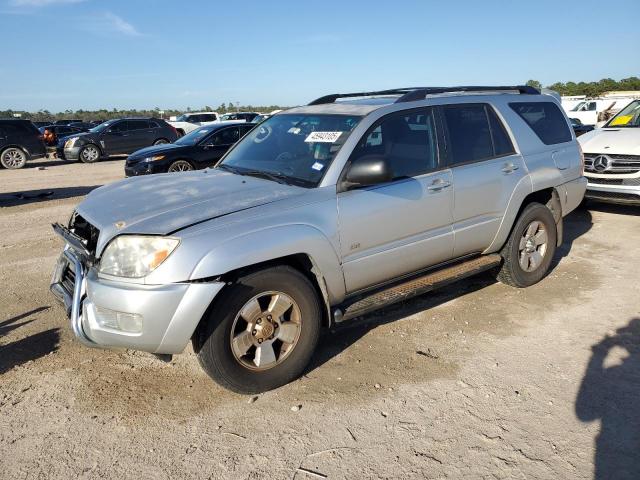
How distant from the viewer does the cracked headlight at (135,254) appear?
2955 mm

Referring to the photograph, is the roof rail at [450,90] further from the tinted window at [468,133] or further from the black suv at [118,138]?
the black suv at [118,138]

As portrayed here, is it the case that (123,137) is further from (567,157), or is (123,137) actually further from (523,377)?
(523,377)

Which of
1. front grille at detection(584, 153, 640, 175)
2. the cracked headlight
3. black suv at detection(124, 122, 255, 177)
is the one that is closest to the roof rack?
the cracked headlight

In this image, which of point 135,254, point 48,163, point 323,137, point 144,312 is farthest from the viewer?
point 48,163

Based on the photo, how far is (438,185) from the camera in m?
4.12

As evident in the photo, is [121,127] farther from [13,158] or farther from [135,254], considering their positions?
[135,254]

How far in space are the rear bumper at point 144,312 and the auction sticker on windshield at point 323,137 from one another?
4.84 feet

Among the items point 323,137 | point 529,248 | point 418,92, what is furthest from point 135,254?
point 529,248

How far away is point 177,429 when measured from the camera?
3.03 m

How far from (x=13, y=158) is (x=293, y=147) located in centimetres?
1717

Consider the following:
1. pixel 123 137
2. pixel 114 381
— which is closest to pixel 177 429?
pixel 114 381

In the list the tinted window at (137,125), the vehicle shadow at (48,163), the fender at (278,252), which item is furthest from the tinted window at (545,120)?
the vehicle shadow at (48,163)

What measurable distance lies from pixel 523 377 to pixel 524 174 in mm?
2102

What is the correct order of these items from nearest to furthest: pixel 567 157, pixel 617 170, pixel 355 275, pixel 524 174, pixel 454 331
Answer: pixel 355 275 < pixel 454 331 < pixel 524 174 < pixel 567 157 < pixel 617 170
